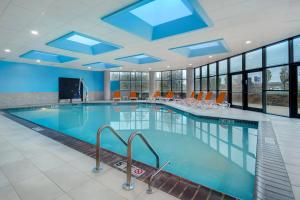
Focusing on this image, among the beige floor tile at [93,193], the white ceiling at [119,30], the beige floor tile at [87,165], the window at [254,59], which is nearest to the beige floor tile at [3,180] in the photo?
the beige floor tile at [87,165]

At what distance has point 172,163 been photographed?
108 inches

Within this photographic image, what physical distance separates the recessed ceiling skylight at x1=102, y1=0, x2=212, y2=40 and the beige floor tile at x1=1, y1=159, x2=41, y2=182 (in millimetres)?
3390

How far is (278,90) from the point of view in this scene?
5977 millimetres

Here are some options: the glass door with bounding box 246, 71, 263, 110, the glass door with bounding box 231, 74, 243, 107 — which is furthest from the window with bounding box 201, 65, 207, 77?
the glass door with bounding box 246, 71, 263, 110

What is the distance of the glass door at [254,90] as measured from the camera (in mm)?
6820

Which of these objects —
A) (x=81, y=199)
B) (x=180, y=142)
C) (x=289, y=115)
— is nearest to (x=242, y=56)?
(x=289, y=115)

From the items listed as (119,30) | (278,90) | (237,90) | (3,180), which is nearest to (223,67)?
(237,90)

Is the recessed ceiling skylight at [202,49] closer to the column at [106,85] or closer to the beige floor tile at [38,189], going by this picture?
the beige floor tile at [38,189]

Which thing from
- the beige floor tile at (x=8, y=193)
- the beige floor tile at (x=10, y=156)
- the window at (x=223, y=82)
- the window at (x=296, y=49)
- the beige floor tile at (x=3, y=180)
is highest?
the window at (x=296, y=49)

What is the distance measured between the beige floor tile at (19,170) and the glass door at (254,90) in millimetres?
8085

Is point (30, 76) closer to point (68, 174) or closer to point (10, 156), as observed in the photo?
point (10, 156)

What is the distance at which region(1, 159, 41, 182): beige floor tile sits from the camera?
5.95 feet

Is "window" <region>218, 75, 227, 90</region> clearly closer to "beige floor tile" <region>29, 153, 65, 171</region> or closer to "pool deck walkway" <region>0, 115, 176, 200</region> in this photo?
"pool deck walkway" <region>0, 115, 176, 200</region>

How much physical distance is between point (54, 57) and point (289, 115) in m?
12.1
